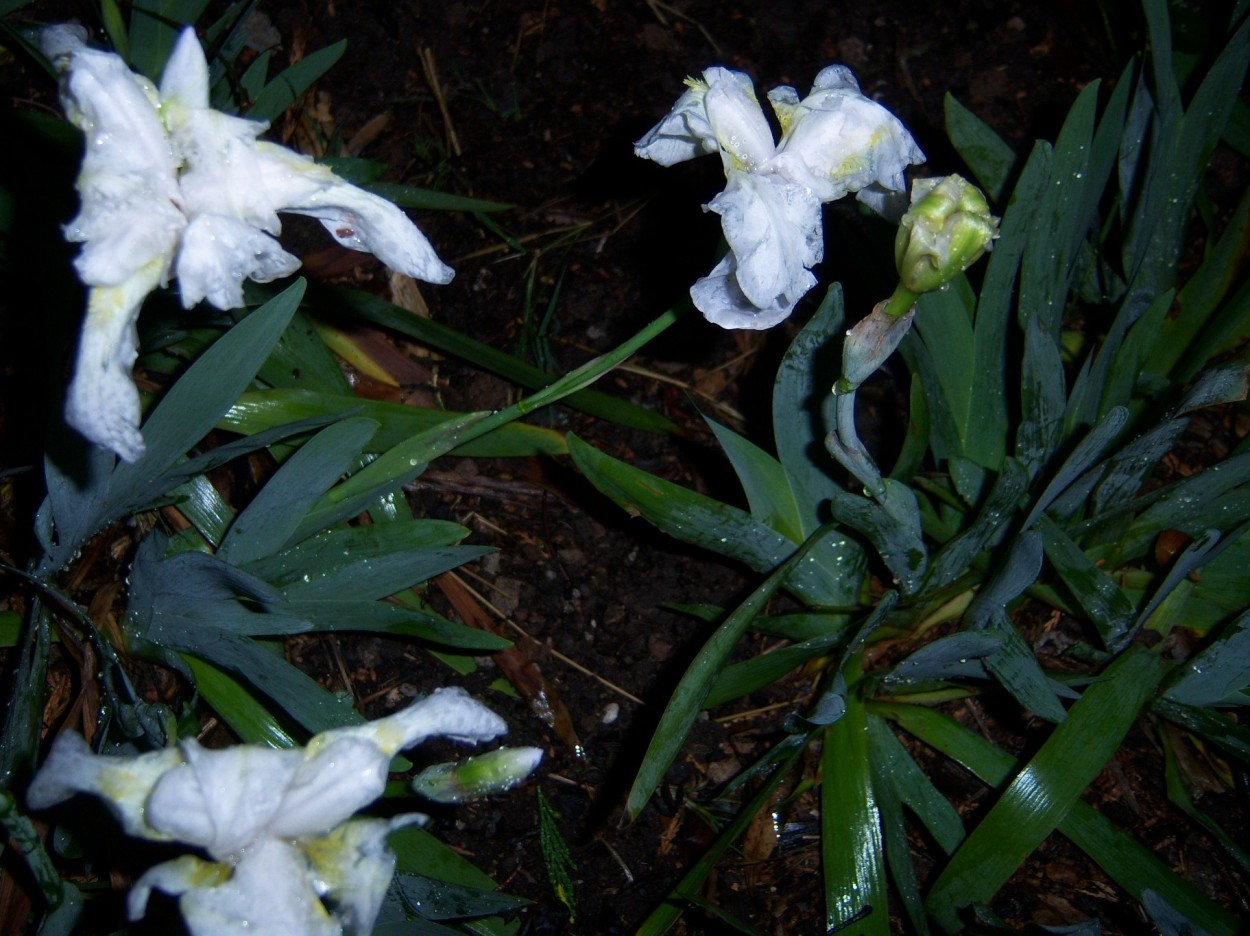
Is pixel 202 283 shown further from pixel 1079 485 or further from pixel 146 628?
pixel 1079 485

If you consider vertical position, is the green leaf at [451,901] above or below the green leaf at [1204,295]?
below

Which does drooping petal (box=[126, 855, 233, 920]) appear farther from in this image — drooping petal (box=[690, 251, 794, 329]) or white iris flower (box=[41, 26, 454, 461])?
drooping petal (box=[690, 251, 794, 329])

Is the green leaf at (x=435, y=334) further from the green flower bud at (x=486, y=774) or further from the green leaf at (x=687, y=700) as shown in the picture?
the green flower bud at (x=486, y=774)

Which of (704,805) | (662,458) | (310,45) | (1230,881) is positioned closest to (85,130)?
(662,458)

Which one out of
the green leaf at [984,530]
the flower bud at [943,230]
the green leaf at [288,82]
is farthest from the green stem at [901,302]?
the green leaf at [288,82]

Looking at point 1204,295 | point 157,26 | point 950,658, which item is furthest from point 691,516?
point 157,26
